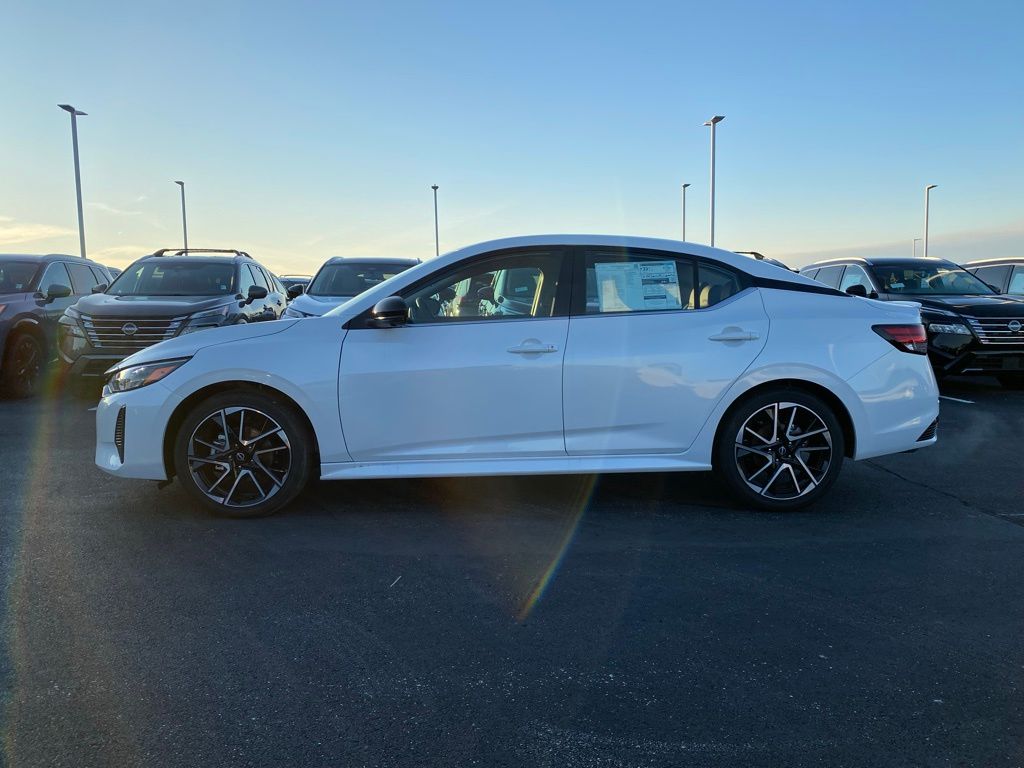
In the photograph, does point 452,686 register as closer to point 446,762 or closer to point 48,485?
point 446,762

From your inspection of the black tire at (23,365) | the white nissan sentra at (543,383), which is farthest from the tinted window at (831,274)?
the black tire at (23,365)

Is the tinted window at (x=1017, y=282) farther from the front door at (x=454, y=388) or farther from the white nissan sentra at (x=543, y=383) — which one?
the front door at (x=454, y=388)

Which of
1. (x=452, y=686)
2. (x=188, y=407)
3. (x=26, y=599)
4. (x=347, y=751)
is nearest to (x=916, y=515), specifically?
(x=452, y=686)

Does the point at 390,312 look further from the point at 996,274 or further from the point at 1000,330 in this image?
the point at 996,274

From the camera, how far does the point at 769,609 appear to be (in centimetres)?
329

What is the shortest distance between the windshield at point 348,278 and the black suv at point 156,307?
33.1 inches

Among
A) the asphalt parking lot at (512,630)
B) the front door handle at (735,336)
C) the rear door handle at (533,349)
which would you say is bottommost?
the asphalt parking lot at (512,630)

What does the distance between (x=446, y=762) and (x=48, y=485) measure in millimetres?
4281

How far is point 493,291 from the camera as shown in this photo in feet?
15.1

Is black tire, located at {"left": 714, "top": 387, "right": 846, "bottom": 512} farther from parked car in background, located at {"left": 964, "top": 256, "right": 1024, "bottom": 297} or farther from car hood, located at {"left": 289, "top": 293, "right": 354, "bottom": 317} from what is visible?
parked car in background, located at {"left": 964, "top": 256, "right": 1024, "bottom": 297}

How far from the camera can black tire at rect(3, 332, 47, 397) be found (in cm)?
921

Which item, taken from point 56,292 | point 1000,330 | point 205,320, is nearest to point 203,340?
point 205,320

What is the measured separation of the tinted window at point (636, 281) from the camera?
182 inches

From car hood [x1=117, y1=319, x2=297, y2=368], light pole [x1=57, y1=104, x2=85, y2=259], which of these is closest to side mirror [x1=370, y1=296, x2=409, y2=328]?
car hood [x1=117, y1=319, x2=297, y2=368]
